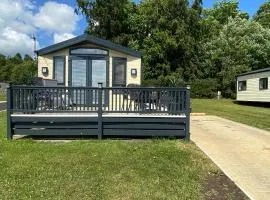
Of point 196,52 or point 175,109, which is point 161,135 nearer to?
point 175,109

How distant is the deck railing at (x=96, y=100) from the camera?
10.2m

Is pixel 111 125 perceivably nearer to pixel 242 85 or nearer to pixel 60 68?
pixel 60 68

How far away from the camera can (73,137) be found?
34.8 ft

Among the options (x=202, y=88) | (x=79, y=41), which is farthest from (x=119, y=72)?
(x=202, y=88)

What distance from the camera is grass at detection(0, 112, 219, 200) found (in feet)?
20.1

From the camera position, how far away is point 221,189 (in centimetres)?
668

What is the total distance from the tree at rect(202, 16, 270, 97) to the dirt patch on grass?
34.3 m

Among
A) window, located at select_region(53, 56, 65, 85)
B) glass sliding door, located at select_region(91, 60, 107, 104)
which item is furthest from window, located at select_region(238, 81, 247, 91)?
window, located at select_region(53, 56, 65, 85)

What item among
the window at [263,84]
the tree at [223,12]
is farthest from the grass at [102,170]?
the tree at [223,12]

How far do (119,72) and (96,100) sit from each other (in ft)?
A: 23.7

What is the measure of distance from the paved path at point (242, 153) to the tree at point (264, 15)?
45270mm

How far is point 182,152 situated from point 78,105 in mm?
2921

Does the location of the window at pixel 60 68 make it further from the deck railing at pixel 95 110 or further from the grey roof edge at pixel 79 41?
the deck railing at pixel 95 110

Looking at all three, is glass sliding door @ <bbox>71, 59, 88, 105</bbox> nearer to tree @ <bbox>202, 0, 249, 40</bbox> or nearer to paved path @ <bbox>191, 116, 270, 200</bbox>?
Result: paved path @ <bbox>191, 116, 270, 200</bbox>
